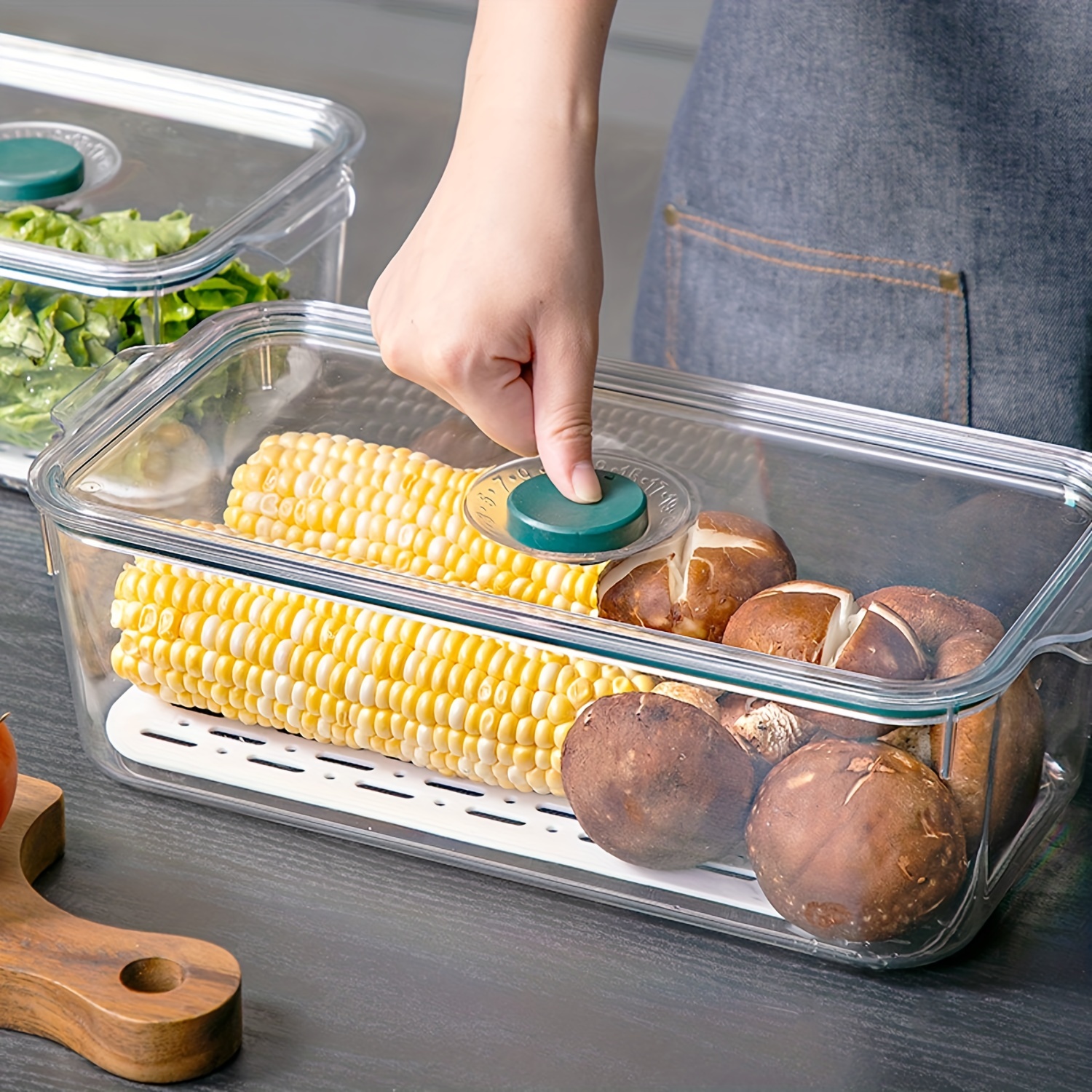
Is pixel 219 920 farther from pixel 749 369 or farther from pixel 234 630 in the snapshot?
pixel 749 369

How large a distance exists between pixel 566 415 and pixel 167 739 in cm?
28

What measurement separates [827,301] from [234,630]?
2.16ft

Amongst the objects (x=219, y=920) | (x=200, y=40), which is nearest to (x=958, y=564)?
(x=219, y=920)

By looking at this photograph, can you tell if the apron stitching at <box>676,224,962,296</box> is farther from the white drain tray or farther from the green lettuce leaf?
the white drain tray

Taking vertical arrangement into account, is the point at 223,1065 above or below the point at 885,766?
below

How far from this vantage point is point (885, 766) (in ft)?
2.17

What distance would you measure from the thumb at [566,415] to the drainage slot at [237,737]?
8.3 inches

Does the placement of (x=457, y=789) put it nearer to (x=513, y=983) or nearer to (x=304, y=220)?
(x=513, y=983)

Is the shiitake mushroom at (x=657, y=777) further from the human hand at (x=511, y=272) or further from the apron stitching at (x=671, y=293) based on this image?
the apron stitching at (x=671, y=293)

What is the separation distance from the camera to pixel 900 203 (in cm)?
119

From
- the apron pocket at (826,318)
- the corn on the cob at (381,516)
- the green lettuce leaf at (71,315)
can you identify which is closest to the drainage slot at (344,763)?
the corn on the cob at (381,516)

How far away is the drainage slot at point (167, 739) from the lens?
31.9 inches

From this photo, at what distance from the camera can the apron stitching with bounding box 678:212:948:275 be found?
3.93ft

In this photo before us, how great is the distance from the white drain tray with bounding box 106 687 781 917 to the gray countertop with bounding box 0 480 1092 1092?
22 millimetres
